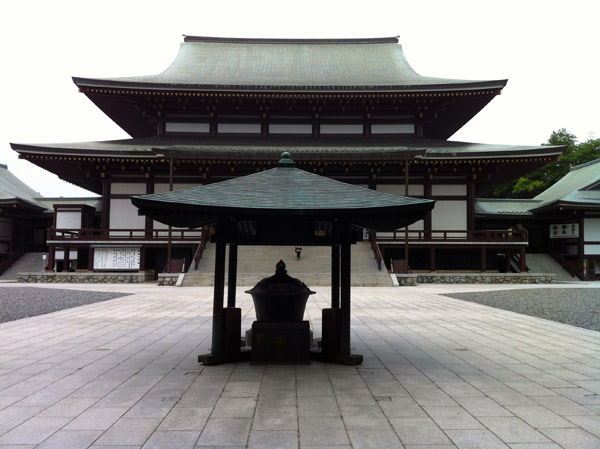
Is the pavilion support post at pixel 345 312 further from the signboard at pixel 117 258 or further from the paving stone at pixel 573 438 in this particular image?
the signboard at pixel 117 258

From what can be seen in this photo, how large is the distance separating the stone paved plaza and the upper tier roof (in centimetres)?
1582

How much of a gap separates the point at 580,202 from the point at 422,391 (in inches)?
874

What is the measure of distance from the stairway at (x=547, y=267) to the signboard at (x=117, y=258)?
20065 mm

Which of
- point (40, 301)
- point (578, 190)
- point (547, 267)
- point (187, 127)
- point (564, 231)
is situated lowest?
point (40, 301)

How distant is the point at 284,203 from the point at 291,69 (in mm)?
23198

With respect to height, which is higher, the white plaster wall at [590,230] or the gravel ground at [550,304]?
the white plaster wall at [590,230]

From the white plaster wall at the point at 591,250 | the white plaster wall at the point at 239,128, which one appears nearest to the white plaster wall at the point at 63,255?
the white plaster wall at the point at 239,128

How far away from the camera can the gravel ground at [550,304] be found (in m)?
9.17

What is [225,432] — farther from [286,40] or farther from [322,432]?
[286,40]

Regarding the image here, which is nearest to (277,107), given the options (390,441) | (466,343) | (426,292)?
(426,292)

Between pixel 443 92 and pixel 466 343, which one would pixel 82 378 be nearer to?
pixel 466 343

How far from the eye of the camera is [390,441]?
3.12m

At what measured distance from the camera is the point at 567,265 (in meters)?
23.2

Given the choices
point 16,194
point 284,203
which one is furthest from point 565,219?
point 16,194
